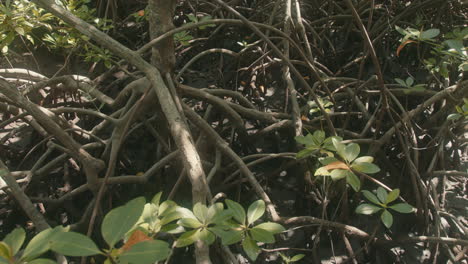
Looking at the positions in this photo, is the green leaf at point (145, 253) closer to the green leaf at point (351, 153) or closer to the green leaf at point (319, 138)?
the green leaf at point (351, 153)

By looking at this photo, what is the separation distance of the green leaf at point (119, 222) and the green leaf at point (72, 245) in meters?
0.03

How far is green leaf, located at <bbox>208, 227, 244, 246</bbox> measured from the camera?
84cm

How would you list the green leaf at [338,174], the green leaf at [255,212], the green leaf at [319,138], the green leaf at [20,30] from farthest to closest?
1. the green leaf at [20,30]
2. the green leaf at [319,138]
3. the green leaf at [338,174]
4. the green leaf at [255,212]

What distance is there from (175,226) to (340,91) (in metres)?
1.34

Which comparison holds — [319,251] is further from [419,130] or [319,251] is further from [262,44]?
[262,44]

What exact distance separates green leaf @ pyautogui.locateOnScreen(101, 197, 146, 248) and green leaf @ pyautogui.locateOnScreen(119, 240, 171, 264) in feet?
0.09

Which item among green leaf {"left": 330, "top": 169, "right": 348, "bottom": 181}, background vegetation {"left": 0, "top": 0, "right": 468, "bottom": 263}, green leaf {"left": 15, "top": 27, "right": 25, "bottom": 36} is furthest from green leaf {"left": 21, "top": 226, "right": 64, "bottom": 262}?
green leaf {"left": 15, "top": 27, "right": 25, "bottom": 36}

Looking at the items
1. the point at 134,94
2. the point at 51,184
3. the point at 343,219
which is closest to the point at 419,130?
the point at 343,219

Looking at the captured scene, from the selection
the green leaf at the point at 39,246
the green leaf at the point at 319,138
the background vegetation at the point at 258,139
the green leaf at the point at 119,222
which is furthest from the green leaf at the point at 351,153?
the green leaf at the point at 39,246

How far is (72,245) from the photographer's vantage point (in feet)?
2.13

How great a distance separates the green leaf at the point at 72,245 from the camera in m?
0.64

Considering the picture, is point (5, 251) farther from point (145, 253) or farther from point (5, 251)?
point (145, 253)

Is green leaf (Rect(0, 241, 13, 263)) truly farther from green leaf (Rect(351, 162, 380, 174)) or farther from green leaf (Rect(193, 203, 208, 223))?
green leaf (Rect(351, 162, 380, 174))

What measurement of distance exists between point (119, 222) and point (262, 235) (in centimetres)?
30
